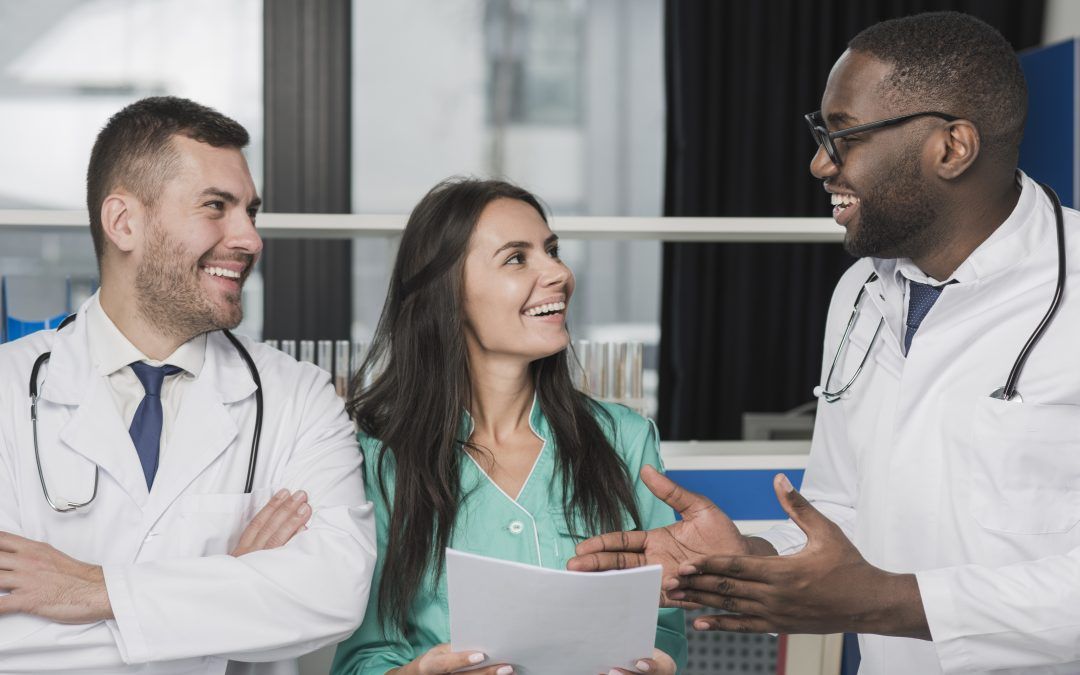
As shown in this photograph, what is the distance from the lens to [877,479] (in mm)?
1666

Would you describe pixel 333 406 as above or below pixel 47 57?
below

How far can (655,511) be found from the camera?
1797mm

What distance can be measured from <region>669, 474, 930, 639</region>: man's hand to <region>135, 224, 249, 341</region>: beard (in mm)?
880

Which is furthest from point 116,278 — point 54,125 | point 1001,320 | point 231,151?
point 54,125

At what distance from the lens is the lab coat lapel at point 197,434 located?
1.57 metres

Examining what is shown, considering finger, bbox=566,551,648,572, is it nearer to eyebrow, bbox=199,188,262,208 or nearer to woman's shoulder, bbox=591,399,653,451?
woman's shoulder, bbox=591,399,653,451

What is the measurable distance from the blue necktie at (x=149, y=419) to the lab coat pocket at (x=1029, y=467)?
1.23m

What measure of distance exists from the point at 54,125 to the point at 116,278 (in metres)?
2.53

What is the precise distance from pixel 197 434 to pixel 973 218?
49.2 inches

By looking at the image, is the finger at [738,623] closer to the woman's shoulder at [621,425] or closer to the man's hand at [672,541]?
the man's hand at [672,541]

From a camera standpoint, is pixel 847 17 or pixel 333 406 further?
pixel 847 17

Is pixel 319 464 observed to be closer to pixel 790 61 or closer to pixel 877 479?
pixel 877 479

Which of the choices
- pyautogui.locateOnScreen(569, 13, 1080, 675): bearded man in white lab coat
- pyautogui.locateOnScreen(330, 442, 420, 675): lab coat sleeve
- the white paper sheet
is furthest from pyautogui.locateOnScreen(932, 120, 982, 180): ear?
pyautogui.locateOnScreen(330, 442, 420, 675): lab coat sleeve

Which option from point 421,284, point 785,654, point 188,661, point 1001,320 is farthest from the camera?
point 785,654
